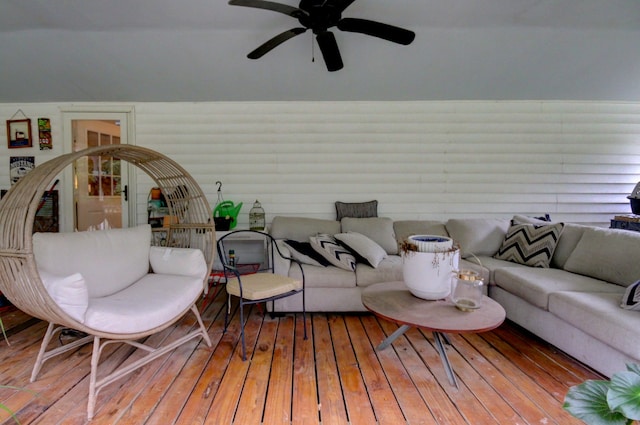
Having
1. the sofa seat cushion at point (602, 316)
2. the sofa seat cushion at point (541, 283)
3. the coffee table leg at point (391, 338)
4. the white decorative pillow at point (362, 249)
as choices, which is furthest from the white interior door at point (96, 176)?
the sofa seat cushion at point (602, 316)

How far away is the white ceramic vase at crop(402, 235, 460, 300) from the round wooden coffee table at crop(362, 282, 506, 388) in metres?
0.08

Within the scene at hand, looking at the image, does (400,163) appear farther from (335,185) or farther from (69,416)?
(69,416)

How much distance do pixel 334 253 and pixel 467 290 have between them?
1.22m

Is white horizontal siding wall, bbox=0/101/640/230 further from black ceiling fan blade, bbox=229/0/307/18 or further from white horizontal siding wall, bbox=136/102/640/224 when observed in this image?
black ceiling fan blade, bbox=229/0/307/18

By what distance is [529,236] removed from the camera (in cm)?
317

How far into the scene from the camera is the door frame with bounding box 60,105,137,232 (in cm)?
408

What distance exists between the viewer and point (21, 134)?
4105mm

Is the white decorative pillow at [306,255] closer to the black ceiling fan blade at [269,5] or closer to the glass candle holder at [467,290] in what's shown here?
the glass candle holder at [467,290]

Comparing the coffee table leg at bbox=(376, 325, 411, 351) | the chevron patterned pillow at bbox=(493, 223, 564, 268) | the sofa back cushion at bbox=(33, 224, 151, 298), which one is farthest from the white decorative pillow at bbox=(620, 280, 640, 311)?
the sofa back cushion at bbox=(33, 224, 151, 298)

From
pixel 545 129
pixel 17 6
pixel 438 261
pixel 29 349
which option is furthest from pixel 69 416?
pixel 545 129

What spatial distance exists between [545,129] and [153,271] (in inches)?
190

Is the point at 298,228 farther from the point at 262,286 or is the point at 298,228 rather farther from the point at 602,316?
the point at 602,316

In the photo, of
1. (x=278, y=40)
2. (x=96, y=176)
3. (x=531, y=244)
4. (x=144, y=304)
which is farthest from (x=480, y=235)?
(x=96, y=176)

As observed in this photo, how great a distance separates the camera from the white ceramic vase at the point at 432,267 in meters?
2.06
